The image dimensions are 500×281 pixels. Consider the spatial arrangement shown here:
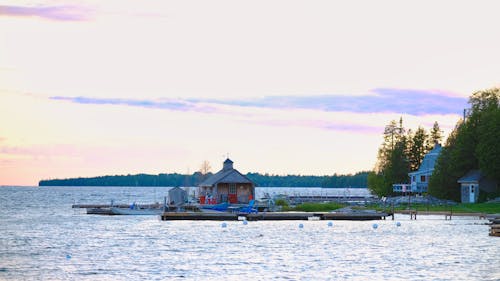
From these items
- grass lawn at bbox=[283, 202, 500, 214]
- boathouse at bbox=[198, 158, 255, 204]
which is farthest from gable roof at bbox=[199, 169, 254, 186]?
grass lawn at bbox=[283, 202, 500, 214]

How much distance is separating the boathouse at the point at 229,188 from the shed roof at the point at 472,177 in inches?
1026

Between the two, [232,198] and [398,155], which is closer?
[232,198]

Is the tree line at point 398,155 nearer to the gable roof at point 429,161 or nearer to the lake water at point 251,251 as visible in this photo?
the gable roof at point 429,161

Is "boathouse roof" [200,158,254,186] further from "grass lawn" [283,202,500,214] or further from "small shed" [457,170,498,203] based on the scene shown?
"small shed" [457,170,498,203]

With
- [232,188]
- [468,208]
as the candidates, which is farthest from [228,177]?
[468,208]

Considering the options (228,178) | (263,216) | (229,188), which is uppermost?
(228,178)

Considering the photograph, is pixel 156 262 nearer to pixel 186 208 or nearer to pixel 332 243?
pixel 332 243

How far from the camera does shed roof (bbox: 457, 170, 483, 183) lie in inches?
4168

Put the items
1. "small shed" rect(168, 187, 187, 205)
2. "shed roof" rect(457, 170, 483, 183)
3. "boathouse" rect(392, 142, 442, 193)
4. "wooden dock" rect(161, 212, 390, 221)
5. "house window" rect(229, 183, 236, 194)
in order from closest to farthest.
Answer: "wooden dock" rect(161, 212, 390, 221), "house window" rect(229, 183, 236, 194), "shed roof" rect(457, 170, 483, 183), "small shed" rect(168, 187, 187, 205), "boathouse" rect(392, 142, 442, 193)

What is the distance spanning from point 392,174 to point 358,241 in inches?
2850

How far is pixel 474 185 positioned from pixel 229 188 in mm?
29804

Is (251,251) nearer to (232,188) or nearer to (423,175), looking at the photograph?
(232,188)

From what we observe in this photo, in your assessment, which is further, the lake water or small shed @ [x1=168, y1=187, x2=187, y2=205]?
small shed @ [x1=168, y1=187, x2=187, y2=205]

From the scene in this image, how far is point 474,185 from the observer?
348ft
